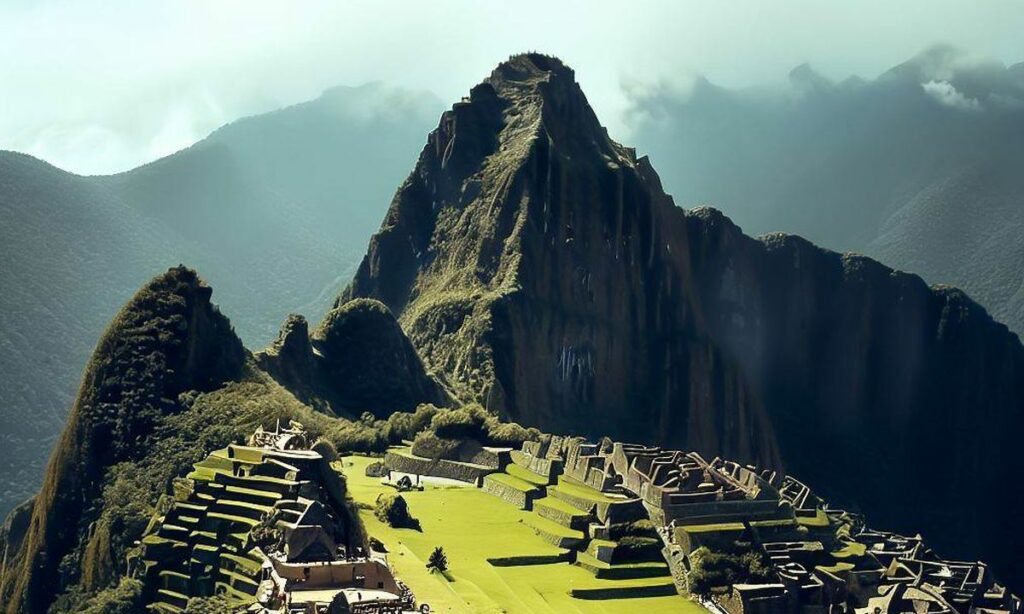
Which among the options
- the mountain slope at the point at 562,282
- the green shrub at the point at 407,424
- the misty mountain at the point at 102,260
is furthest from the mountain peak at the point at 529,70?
the green shrub at the point at 407,424

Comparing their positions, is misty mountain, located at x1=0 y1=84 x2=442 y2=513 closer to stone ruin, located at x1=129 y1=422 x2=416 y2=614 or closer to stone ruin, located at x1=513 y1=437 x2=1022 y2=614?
stone ruin, located at x1=513 y1=437 x2=1022 y2=614

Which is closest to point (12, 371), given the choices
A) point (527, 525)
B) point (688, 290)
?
point (527, 525)

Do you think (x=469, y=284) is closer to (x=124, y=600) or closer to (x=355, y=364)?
(x=355, y=364)

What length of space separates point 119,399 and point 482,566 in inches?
832

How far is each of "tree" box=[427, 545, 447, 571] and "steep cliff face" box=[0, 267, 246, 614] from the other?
1234cm

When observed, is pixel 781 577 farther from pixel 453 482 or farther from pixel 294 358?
pixel 294 358

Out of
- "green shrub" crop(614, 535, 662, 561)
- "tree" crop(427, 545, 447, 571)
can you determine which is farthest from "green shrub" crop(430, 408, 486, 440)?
"tree" crop(427, 545, 447, 571)

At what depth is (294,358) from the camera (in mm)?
117812

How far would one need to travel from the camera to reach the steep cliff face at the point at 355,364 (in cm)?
11819

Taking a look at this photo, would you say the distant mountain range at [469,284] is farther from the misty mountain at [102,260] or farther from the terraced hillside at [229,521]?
the terraced hillside at [229,521]

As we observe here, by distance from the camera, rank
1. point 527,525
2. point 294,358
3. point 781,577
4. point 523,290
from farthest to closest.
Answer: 1. point 523,290
2. point 294,358
3. point 527,525
4. point 781,577

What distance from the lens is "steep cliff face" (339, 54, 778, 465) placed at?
529ft

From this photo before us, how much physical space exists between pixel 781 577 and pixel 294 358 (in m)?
48.5

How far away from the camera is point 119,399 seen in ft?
278
